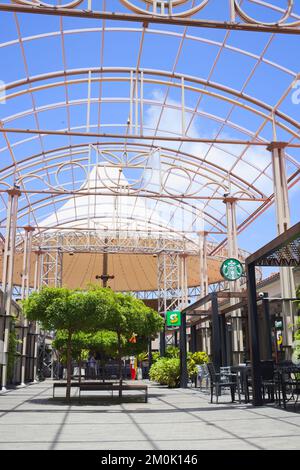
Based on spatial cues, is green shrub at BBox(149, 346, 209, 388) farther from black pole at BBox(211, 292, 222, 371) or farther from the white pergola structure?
black pole at BBox(211, 292, 222, 371)

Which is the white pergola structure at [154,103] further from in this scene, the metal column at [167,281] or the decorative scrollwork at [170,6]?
the metal column at [167,281]

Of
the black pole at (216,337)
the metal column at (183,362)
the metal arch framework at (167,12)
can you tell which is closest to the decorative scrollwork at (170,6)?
the metal arch framework at (167,12)

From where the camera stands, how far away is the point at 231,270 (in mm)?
17516

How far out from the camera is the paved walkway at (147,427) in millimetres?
6270

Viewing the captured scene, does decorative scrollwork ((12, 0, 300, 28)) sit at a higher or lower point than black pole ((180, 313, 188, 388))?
higher

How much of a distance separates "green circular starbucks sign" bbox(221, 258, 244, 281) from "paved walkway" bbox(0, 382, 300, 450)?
19.4 ft

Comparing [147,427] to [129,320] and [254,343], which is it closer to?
[254,343]

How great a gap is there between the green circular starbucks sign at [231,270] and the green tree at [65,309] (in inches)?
236

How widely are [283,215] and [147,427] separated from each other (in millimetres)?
10007

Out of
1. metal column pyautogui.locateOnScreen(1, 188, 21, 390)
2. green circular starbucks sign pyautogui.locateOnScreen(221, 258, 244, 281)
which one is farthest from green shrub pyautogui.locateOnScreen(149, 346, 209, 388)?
metal column pyautogui.locateOnScreen(1, 188, 21, 390)

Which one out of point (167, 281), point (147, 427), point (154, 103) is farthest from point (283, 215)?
point (167, 281)

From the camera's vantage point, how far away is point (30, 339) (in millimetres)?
25219

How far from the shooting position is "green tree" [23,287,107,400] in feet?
40.4
